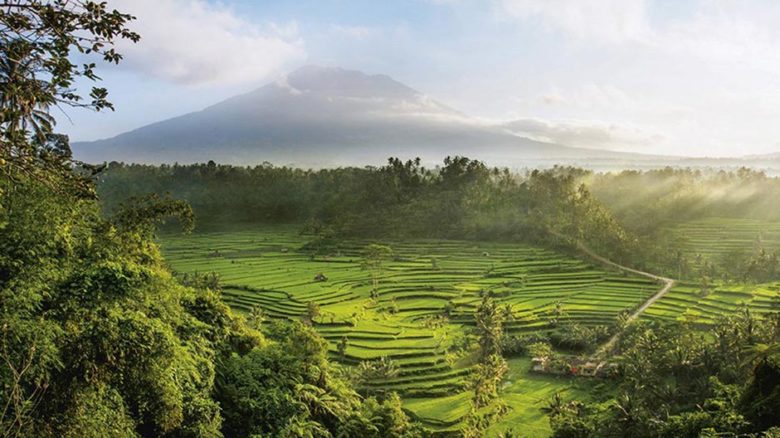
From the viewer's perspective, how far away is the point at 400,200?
5762cm

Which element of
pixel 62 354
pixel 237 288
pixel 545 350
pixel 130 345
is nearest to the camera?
pixel 62 354

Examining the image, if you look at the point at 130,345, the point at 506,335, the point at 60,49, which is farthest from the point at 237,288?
the point at 60,49

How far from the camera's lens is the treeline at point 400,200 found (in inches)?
1853

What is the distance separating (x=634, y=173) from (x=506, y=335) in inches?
2250

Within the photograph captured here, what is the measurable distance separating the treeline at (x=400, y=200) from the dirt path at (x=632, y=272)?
1318 mm

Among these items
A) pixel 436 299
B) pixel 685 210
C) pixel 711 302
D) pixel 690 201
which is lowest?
pixel 436 299

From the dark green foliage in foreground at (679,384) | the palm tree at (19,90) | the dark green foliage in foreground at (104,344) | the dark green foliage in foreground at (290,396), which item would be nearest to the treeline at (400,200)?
the dark green foliage in foreground at (679,384)

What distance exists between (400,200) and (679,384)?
133 feet

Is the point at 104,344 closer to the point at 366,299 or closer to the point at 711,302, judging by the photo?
the point at 366,299

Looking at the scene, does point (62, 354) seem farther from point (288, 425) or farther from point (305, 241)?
point (305, 241)

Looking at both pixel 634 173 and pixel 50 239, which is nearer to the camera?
pixel 50 239

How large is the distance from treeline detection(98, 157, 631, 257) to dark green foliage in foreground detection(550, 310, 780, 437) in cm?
2222

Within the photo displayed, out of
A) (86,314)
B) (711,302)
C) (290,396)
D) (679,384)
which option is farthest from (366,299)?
(86,314)

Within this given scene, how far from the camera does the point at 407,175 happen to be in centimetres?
6153
